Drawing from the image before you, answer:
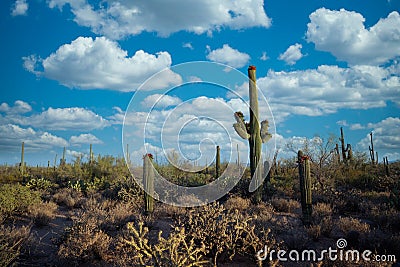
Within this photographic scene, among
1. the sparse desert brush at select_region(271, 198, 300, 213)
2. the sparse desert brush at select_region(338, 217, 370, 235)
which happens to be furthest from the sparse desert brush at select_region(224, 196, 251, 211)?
the sparse desert brush at select_region(338, 217, 370, 235)

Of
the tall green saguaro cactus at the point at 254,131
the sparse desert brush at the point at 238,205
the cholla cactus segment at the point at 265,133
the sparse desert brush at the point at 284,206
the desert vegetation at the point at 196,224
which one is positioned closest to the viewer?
the desert vegetation at the point at 196,224

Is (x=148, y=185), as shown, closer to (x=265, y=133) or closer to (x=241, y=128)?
(x=241, y=128)

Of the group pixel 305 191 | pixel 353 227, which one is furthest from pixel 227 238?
pixel 305 191

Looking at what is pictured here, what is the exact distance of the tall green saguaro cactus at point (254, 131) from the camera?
12.2 m

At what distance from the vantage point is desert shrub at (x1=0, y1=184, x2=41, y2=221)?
10.2 metres

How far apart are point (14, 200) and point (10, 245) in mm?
4382

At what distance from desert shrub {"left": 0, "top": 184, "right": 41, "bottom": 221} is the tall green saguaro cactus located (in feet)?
24.1

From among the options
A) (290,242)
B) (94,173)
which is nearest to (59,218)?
(290,242)

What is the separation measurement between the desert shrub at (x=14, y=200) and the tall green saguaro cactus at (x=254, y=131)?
7346 millimetres

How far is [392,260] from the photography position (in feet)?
19.8

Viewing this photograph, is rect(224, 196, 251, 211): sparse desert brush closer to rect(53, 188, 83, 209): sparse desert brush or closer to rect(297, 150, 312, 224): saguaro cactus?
rect(297, 150, 312, 224): saguaro cactus

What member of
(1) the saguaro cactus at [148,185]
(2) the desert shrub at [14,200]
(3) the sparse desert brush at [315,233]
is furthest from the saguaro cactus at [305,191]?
(2) the desert shrub at [14,200]

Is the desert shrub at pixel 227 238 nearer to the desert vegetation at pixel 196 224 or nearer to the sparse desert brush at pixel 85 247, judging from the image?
the desert vegetation at pixel 196 224

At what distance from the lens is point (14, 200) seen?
421 inches
